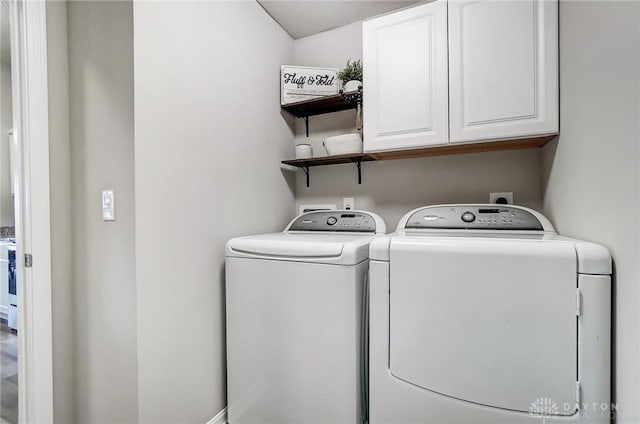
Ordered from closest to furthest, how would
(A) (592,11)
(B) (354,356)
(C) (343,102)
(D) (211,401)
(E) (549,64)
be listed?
(A) (592,11)
(B) (354,356)
(E) (549,64)
(D) (211,401)
(C) (343,102)

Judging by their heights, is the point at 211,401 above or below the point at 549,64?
below

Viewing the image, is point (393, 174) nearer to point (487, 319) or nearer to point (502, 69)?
point (502, 69)

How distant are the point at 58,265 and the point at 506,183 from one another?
2253mm

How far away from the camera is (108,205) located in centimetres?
118

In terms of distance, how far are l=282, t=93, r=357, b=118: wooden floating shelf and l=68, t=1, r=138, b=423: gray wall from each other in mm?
1032

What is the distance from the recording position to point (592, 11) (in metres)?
0.96

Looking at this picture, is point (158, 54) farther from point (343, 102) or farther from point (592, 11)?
point (592, 11)

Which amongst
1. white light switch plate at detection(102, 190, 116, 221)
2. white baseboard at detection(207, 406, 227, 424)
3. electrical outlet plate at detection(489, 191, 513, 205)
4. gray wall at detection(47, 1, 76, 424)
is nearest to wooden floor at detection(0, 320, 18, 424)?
gray wall at detection(47, 1, 76, 424)

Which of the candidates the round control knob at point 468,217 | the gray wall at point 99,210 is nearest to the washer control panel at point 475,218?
the round control knob at point 468,217

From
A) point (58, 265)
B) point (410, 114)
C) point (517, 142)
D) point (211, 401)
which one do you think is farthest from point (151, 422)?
point (517, 142)

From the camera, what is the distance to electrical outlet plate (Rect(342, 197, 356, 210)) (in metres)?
2.03

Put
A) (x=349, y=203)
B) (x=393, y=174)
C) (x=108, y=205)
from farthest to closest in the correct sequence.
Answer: (x=349, y=203)
(x=393, y=174)
(x=108, y=205)

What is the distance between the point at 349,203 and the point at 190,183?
106 cm

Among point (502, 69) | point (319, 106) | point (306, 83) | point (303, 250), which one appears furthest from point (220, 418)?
point (502, 69)
